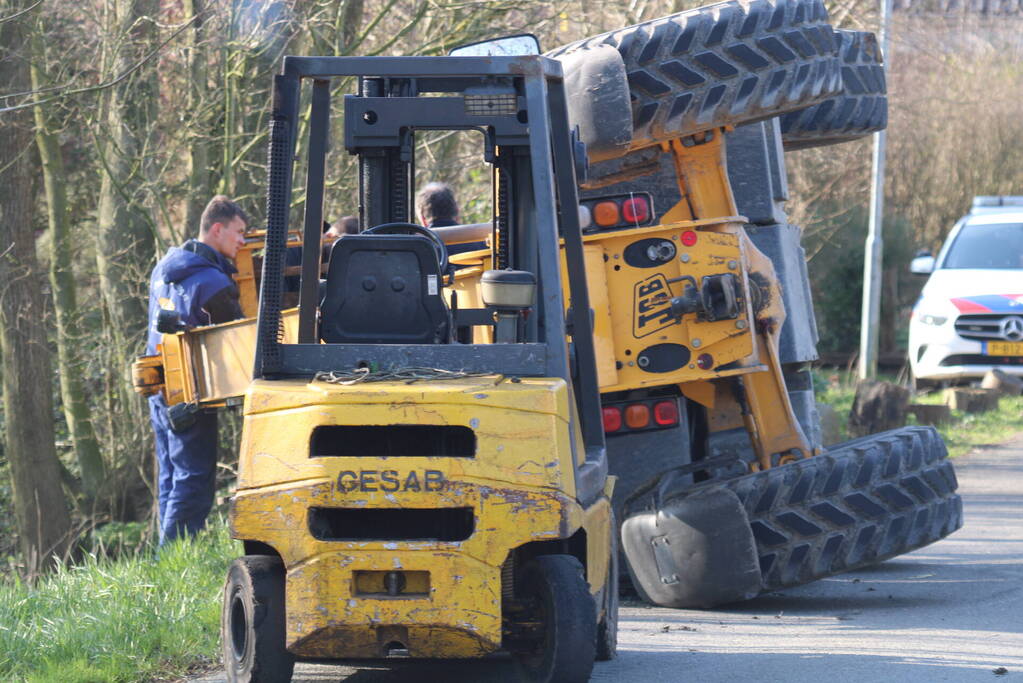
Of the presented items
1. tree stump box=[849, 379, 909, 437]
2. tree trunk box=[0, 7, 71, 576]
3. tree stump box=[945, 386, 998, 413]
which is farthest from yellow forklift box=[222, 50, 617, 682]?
tree stump box=[945, 386, 998, 413]

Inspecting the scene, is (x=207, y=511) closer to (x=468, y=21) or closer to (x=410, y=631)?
(x=410, y=631)

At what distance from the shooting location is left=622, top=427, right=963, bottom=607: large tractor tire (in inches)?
293

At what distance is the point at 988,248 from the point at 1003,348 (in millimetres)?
1318

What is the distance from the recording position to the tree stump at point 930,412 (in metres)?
16.1

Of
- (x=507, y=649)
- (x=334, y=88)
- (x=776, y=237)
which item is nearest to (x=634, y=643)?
(x=507, y=649)

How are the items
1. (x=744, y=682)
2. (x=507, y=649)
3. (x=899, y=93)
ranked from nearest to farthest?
(x=507, y=649), (x=744, y=682), (x=899, y=93)

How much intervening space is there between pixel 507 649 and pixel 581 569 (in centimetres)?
43

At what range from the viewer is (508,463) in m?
5.09

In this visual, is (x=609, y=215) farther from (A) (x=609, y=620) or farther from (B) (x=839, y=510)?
(A) (x=609, y=620)

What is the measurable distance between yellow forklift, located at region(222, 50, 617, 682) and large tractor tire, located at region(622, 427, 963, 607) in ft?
4.13

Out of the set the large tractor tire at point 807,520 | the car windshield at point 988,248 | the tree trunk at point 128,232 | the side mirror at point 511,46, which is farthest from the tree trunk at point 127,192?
the car windshield at point 988,248

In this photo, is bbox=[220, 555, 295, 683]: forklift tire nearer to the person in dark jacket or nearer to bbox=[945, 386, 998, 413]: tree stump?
the person in dark jacket

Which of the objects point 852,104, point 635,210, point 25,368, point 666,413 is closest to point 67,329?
point 25,368

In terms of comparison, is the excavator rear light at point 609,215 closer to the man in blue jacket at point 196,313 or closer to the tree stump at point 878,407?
the man in blue jacket at point 196,313
